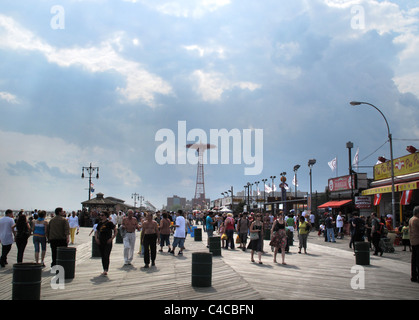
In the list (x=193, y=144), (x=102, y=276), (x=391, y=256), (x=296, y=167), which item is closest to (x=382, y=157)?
(x=296, y=167)

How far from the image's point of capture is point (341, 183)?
133ft

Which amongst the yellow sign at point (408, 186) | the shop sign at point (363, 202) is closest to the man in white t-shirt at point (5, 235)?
the yellow sign at point (408, 186)

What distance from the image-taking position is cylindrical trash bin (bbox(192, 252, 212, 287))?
903 cm

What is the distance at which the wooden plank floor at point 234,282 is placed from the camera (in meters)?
8.37

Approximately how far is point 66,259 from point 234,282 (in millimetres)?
4479

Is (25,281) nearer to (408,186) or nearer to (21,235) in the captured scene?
(21,235)

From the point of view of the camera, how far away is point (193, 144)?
137000 mm

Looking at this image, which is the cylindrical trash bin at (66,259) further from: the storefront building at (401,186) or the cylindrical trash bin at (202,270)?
the storefront building at (401,186)

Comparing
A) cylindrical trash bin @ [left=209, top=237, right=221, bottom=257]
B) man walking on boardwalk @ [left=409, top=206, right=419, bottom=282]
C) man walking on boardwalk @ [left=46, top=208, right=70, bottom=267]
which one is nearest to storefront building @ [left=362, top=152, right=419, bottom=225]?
cylindrical trash bin @ [left=209, top=237, right=221, bottom=257]

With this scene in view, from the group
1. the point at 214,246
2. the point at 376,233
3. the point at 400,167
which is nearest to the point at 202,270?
the point at 214,246

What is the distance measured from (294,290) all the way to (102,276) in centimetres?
527

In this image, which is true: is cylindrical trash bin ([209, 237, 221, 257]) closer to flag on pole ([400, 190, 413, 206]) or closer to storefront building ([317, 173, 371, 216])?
flag on pole ([400, 190, 413, 206])

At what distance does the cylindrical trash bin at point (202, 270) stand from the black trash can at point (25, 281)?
3.42 meters
